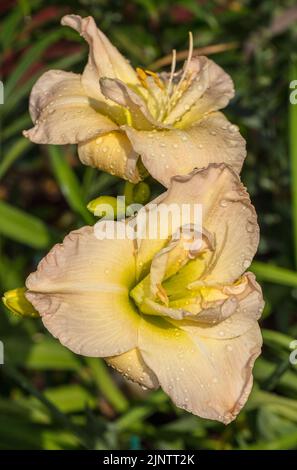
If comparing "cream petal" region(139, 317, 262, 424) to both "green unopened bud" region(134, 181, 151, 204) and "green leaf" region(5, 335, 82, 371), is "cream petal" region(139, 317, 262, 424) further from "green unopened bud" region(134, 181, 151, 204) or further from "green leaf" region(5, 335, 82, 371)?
"green leaf" region(5, 335, 82, 371)

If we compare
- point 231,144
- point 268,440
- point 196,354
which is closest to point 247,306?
point 196,354

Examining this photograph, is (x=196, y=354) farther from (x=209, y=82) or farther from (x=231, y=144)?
(x=209, y=82)

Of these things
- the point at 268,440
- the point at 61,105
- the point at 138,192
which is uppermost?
the point at 61,105

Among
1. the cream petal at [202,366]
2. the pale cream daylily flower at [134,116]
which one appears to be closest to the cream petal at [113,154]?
the pale cream daylily flower at [134,116]

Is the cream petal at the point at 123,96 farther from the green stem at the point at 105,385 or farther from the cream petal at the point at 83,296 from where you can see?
the green stem at the point at 105,385

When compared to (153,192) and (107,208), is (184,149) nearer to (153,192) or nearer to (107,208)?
(107,208)
